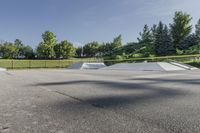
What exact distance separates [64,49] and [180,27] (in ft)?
97.7

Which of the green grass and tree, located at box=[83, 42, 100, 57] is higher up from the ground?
tree, located at box=[83, 42, 100, 57]

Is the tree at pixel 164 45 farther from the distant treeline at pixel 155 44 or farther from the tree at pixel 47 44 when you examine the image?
the tree at pixel 47 44

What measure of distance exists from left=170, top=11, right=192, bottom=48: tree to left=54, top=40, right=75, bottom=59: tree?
1073 inches

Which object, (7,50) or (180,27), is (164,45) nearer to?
(180,27)

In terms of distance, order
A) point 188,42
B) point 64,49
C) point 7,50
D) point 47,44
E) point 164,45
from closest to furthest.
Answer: point 164,45
point 188,42
point 47,44
point 64,49
point 7,50

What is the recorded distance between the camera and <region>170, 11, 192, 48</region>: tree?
4953cm

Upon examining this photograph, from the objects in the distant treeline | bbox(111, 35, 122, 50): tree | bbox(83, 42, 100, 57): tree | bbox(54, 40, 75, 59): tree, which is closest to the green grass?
the distant treeline

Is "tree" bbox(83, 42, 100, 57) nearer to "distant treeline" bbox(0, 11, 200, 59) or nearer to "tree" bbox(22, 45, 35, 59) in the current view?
"distant treeline" bbox(0, 11, 200, 59)

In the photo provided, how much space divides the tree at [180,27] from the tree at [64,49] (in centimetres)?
2725

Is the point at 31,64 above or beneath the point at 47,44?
beneath

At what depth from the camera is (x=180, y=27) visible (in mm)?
49812

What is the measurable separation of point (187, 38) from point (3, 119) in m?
51.0

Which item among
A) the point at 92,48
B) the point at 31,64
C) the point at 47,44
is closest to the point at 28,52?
the point at 47,44

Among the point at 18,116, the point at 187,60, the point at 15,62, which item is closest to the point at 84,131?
the point at 18,116
